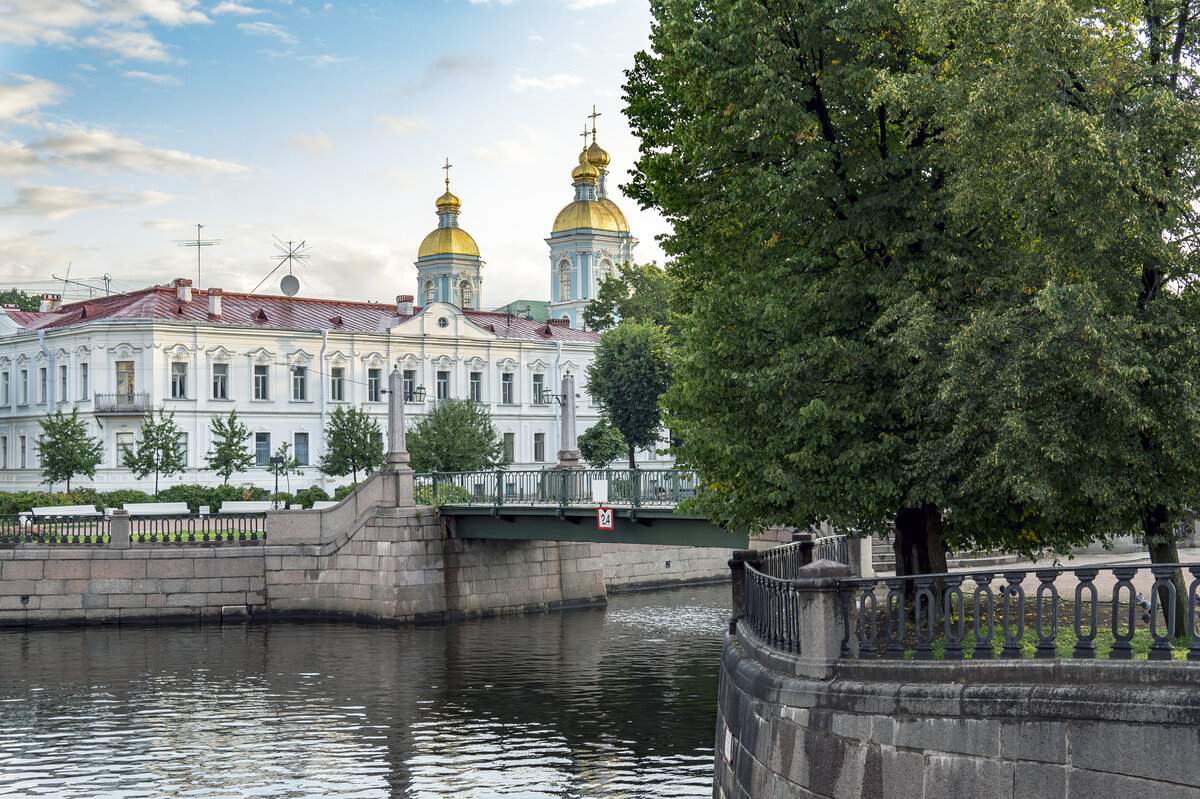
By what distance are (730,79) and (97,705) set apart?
609 inches

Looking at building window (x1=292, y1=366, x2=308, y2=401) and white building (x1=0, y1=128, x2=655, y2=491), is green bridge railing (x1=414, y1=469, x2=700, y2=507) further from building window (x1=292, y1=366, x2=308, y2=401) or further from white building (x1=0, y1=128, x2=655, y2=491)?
building window (x1=292, y1=366, x2=308, y2=401)

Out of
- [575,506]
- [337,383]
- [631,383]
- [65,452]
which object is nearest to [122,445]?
[65,452]

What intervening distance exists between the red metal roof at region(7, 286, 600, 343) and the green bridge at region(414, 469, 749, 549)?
23.7 metres

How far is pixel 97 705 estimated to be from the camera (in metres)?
22.8

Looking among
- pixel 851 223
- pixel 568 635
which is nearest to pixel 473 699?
pixel 568 635

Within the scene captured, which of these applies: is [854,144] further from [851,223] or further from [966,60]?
[966,60]

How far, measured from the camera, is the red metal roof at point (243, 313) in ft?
183

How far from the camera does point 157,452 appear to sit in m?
51.1

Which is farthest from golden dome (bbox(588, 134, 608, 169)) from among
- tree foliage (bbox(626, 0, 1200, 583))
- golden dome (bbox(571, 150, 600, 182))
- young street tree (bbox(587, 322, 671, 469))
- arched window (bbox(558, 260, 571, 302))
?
tree foliage (bbox(626, 0, 1200, 583))

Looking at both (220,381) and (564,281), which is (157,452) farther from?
(564,281)

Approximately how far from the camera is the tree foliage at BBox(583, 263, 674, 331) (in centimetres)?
7750

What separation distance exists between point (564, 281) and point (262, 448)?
37.9 meters

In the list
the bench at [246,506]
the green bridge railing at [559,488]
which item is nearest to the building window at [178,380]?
the bench at [246,506]

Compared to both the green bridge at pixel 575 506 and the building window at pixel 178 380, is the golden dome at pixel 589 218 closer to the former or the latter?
the building window at pixel 178 380
